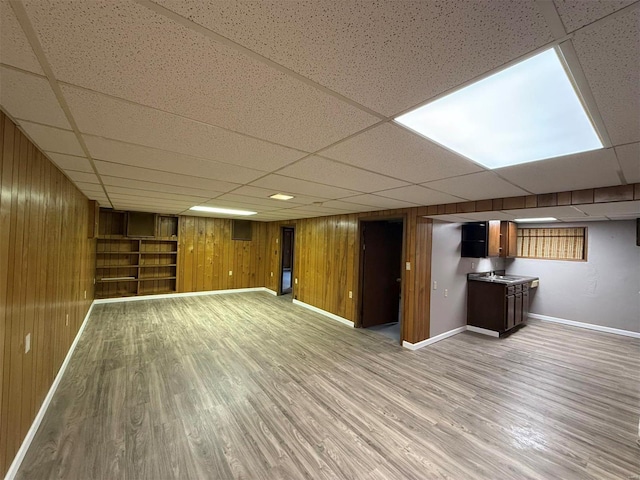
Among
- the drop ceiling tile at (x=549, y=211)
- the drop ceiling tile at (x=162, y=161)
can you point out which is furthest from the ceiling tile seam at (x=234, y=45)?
the drop ceiling tile at (x=549, y=211)

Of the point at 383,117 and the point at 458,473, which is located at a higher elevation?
the point at 383,117

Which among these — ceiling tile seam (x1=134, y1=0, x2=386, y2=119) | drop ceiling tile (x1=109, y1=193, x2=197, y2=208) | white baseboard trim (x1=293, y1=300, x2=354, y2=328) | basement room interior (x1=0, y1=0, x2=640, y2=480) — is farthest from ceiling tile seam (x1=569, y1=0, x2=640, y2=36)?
white baseboard trim (x1=293, y1=300, x2=354, y2=328)

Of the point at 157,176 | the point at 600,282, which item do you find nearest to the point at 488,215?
the point at 600,282

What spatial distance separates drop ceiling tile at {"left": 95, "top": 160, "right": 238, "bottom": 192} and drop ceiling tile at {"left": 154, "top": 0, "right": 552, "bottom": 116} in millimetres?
1970

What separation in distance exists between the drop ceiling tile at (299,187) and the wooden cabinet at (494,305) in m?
3.49

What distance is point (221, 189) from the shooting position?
3.01 metres

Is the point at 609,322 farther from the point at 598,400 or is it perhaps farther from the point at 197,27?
the point at 197,27

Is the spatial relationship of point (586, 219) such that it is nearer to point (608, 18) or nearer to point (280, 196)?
point (280, 196)

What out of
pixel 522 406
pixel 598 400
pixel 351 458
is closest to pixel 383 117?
pixel 351 458

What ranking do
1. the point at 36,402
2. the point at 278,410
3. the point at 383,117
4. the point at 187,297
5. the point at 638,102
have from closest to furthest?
the point at 638,102 < the point at 383,117 < the point at 36,402 < the point at 278,410 < the point at 187,297

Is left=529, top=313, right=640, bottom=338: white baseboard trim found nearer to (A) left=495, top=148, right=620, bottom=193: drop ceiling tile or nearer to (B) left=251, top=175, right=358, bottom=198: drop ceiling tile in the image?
(A) left=495, top=148, right=620, bottom=193: drop ceiling tile

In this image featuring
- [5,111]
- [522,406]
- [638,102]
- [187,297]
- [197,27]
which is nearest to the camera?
[197,27]

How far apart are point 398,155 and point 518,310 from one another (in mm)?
5102

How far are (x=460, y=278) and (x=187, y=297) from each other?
6.27 m
